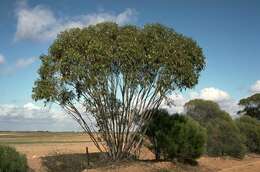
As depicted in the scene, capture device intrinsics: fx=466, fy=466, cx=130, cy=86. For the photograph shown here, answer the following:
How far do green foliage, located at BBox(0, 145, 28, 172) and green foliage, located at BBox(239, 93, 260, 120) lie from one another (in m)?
45.5

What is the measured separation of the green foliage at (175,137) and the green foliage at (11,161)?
7.78 metres

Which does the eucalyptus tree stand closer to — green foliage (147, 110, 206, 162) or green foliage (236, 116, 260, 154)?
green foliage (147, 110, 206, 162)

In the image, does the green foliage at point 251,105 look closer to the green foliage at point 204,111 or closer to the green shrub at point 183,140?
the green foliage at point 204,111

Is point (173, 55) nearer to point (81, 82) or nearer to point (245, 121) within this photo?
point (81, 82)

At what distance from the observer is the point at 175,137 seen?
83.5ft

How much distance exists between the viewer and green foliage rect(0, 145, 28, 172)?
67.5 ft

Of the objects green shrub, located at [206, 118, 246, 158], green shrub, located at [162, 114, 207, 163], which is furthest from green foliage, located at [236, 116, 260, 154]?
green shrub, located at [162, 114, 207, 163]

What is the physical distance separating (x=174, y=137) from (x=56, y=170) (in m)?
6.98

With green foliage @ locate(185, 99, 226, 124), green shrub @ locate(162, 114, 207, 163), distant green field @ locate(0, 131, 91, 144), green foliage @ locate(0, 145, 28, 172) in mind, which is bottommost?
green foliage @ locate(0, 145, 28, 172)

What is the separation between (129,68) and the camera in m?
23.0

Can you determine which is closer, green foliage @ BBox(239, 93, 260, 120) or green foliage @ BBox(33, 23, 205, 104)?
green foliage @ BBox(33, 23, 205, 104)

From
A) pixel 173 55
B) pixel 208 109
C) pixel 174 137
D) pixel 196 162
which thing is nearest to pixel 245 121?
pixel 208 109

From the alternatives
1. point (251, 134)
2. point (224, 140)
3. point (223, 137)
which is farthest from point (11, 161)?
point (251, 134)

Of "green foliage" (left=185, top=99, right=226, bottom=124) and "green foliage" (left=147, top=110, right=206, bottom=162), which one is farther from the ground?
"green foliage" (left=185, top=99, right=226, bottom=124)
